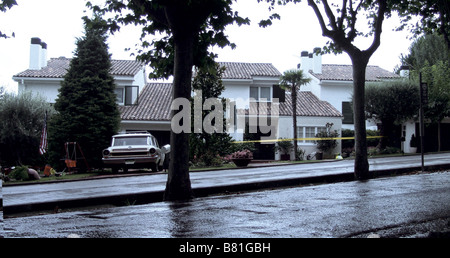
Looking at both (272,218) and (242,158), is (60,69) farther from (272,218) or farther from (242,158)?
(272,218)

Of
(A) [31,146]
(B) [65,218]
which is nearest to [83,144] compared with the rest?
(A) [31,146]

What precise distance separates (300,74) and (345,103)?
10.0 meters

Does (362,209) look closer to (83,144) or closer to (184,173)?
(184,173)

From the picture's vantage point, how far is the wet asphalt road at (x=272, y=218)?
5082 millimetres

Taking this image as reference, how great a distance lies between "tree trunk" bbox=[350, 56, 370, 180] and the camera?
12555 mm

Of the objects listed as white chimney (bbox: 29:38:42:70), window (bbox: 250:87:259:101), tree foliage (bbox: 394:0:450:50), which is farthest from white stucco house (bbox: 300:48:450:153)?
white chimney (bbox: 29:38:42:70)

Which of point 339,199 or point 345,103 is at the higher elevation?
point 345,103

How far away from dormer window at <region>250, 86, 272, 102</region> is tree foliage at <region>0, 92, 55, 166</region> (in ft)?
52.0

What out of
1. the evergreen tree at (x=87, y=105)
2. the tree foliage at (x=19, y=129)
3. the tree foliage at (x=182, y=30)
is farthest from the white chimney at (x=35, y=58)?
the tree foliage at (x=182, y=30)

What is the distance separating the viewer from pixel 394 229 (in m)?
4.98

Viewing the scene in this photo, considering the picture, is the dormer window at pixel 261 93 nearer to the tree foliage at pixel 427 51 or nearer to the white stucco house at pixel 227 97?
the white stucco house at pixel 227 97

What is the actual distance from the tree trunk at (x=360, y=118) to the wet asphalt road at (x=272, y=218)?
374cm

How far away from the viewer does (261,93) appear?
36219 millimetres

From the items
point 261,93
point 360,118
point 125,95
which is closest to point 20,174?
point 360,118
